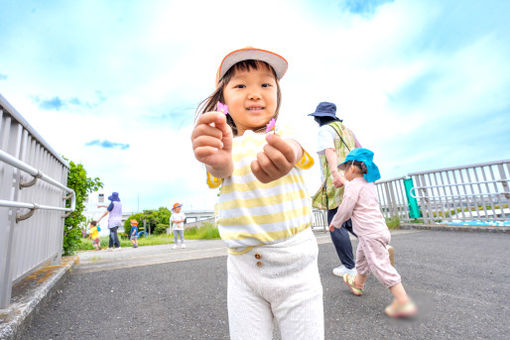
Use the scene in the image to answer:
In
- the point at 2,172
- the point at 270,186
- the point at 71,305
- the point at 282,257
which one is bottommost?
the point at 71,305

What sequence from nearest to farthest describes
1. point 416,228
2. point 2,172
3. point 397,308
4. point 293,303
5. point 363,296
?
1. point 397,308
2. point 293,303
3. point 2,172
4. point 363,296
5. point 416,228

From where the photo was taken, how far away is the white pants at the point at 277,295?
1.04 meters

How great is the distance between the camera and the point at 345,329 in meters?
1.80

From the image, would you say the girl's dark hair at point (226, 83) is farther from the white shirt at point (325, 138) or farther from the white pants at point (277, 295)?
the white shirt at point (325, 138)

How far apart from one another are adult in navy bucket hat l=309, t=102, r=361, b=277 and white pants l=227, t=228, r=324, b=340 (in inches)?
64.5

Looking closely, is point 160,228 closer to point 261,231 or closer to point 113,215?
point 113,215

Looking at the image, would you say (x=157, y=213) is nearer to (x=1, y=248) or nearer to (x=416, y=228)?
(x=416, y=228)

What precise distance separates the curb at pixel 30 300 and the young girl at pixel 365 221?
227cm

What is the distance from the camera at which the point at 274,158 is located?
2.47 feet

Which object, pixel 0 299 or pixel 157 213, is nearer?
pixel 0 299

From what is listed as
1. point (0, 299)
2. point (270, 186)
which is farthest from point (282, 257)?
point (0, 299)

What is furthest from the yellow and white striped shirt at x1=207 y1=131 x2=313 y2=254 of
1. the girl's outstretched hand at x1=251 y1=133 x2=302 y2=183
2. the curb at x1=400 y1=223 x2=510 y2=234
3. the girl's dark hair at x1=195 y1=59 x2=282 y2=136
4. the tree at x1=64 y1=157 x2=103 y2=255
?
the curb at x1=400 y1=223 x2=510 y2=234

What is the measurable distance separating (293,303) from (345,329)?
103 cm

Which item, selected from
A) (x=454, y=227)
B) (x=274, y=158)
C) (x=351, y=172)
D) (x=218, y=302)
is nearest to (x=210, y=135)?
(x=274, y=158)
